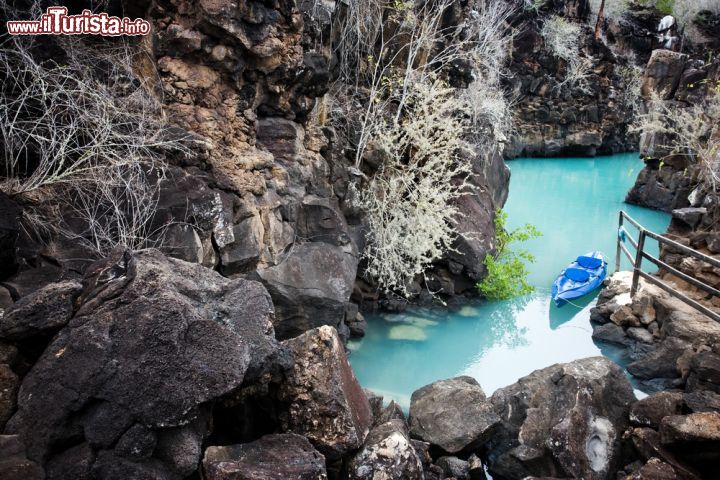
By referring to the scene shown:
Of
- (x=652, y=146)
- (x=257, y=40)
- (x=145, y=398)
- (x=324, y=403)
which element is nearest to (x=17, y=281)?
(x=145, y=398)

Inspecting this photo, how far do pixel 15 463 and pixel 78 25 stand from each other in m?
3.86

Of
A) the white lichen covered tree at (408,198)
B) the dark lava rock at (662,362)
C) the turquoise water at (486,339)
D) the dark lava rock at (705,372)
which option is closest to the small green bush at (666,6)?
the turquoise water at (486,339)

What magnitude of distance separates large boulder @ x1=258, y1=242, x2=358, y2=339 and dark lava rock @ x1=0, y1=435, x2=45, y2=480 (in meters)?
3.27

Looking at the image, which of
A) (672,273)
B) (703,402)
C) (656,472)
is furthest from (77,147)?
(672,273)

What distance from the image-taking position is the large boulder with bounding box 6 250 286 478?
244 centimetres

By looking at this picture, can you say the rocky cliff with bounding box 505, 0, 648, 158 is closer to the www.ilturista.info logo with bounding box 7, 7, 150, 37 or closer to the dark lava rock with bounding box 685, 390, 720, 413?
the dark lava rock with bounding box 685, 390, 720, 413

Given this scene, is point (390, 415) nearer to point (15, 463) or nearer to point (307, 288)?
point (307, 288)

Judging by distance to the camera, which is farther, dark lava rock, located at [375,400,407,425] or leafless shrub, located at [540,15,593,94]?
leafless shrub, located at [540,15,593,94]

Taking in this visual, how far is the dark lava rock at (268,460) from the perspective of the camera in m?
2.63

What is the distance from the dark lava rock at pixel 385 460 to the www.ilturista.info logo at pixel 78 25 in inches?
165

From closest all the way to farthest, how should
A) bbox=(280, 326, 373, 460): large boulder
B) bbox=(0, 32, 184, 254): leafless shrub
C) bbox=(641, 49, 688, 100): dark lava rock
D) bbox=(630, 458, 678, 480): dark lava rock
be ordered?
1. bbox=(280, 326, 373, 460): large boulder
2. bbox=(630, 458, 678, 480): dark lava rock
3. bbox=(0, 32, 184, 254): leafless shrub
4. bbox=(641, 49, 688, 100): dark lava rock

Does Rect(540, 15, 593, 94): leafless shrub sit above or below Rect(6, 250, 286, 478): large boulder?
above

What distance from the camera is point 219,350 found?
2.72m

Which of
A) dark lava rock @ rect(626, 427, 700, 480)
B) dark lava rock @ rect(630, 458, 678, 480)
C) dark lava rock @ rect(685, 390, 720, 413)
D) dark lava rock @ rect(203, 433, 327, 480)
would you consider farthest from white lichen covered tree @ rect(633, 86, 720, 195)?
dark lava rock @ rect(203, 433, 327, 480)
